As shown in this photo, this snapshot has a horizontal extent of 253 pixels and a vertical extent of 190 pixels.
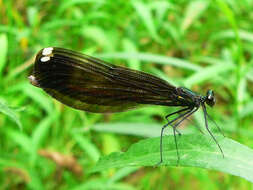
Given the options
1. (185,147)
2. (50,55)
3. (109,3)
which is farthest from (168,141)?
(109,3)

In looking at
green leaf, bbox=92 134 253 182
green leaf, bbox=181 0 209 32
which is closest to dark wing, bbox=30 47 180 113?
green leaf, bbox=92 134 253 182

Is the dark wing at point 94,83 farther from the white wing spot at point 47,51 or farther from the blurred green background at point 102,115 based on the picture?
the blurred green background at point 102,115

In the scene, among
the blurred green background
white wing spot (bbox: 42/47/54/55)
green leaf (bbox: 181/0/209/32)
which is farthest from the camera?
green leaf (bbox: 181/0/209/32)

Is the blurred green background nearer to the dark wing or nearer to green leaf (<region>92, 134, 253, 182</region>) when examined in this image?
the dark wing

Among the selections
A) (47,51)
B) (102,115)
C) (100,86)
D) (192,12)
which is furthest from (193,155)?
(192,12)

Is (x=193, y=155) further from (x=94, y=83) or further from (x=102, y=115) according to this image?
(x=102, y=115)

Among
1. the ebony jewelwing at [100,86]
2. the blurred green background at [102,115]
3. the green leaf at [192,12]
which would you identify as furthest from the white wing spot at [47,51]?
the green leaf at [192,12]
